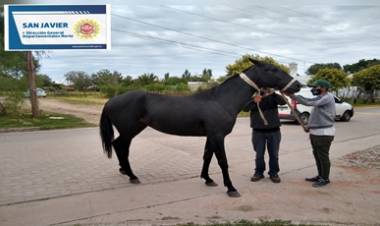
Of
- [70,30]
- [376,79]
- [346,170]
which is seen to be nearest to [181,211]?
[346,170]

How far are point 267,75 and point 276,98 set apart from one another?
615 millimetres

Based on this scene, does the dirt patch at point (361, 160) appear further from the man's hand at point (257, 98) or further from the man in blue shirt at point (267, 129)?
the man's hand at point (257, 98)

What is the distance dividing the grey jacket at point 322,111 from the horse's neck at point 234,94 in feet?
2.97

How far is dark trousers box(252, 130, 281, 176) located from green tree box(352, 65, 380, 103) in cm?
4770

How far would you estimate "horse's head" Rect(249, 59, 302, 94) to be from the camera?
5.94 metres

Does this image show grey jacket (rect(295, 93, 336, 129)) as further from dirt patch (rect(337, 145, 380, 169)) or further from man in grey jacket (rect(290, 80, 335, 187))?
dirt patch (rect(337, 145, 380, 169))

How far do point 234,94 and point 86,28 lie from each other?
931cm

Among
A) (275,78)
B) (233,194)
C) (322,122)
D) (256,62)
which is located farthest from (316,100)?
(233,194)

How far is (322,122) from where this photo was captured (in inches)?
245

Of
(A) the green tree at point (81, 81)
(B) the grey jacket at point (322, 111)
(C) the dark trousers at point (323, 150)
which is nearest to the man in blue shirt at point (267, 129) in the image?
(B) the grey jacket at point (322, 111)

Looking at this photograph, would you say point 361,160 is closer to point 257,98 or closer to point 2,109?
point 257,98

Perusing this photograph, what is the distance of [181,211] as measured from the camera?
4.98 m

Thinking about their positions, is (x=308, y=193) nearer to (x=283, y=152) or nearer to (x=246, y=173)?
(x=246, y=173)

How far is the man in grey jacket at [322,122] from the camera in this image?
6.15 m
